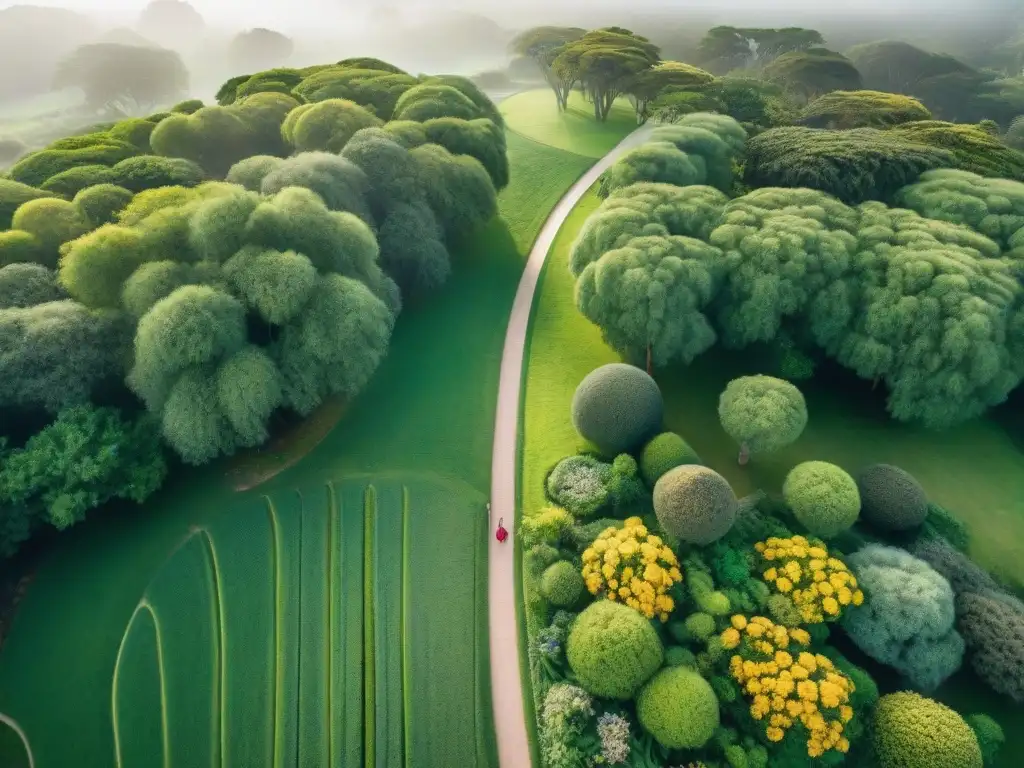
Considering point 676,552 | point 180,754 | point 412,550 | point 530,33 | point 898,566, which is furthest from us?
point 530,33

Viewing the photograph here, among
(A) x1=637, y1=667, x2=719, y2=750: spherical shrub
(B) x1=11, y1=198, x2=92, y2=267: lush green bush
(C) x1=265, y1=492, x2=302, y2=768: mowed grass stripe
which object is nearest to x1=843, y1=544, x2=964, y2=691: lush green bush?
(A) x1=637, y1=667, x2=719, y2=750: spherical shrub

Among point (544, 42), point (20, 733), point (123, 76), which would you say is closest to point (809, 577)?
point (20, 733)

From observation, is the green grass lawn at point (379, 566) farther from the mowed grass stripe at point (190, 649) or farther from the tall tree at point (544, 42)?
the tall tree at point (544, 42)

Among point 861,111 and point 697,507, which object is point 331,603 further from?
point 861,111

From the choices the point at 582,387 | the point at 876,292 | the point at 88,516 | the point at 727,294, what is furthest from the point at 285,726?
the point at 876,292

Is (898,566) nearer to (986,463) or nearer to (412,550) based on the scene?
(986,463)
